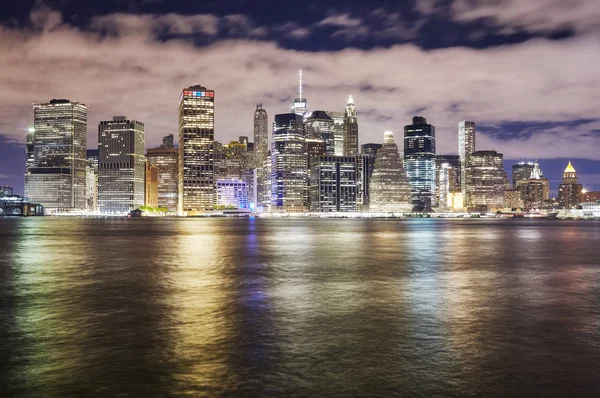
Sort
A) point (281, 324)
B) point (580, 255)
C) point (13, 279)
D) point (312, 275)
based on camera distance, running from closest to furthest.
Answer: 1. point (281, 324)
2. point (13, 279)
3. point (312, 275)
4. point (580, 255)

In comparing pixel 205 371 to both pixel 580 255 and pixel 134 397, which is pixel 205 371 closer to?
pixel 134 397

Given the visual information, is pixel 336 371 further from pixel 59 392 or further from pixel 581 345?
Answer: pixel 581 345

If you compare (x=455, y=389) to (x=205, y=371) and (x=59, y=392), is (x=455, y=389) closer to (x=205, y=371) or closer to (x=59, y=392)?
(x=205, y=371)

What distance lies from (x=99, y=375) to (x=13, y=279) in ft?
97.5

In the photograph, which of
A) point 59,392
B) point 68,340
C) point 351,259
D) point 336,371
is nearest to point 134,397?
point 59,392

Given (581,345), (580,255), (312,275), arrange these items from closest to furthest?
(581,345)
(312,275)
(580,255)

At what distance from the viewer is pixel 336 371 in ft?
60.3

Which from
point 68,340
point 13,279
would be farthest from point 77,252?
point 68,340

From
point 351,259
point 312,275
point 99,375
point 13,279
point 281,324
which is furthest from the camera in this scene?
point 351,259

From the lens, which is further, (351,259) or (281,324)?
(351,259)

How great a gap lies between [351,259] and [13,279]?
34.4 meters

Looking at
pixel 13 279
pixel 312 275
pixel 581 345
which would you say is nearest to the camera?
pixel 581 345

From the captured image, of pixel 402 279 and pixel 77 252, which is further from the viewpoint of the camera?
pixel 77 252

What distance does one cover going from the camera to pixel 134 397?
52.1 feet
